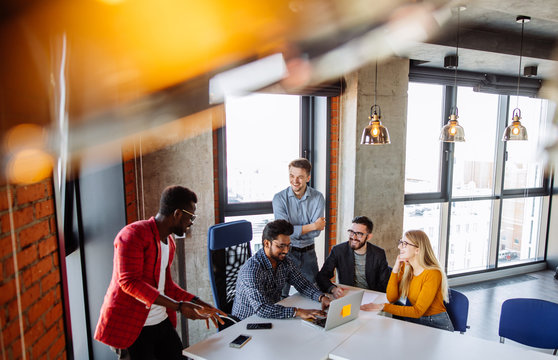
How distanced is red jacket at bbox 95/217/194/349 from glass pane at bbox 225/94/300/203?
2.15 meters

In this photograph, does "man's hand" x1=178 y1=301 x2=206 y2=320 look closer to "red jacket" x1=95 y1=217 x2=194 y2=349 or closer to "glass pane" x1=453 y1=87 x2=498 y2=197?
"red jacket" x1=95 y1=217 x2=194 y2=349

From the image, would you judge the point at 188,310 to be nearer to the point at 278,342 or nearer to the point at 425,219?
the point at 278,342

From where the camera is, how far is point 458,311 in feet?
8.50

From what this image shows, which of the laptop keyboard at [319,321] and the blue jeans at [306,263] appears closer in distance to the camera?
the laptop keyboard at [319,321]

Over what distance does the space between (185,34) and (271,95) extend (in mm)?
1360

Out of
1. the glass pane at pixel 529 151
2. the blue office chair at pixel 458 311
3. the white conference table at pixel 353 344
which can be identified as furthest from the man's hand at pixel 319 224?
the glass pane at pixel 529 151

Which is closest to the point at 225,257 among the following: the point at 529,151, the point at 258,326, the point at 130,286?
the point at 258,326

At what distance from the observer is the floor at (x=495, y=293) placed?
14.0 ft

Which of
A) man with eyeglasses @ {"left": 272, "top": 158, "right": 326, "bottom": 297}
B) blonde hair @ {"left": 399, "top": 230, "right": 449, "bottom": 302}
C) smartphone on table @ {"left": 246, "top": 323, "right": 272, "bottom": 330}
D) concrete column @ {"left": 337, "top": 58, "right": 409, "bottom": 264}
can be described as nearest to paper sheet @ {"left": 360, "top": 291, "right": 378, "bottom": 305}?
blonde hair @ {"left": 399, "top": 230, "right": 449, "bottom": 302}

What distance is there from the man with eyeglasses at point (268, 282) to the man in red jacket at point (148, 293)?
1.10 ft

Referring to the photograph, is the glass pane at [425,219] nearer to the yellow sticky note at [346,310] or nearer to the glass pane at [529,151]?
Result: the glass pane at [529,151]

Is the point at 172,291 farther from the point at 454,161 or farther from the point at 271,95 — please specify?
the point at 454,161

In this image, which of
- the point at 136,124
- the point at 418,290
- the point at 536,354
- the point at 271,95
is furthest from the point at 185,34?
the point at 536,354

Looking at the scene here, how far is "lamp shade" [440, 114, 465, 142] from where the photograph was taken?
3402 millimetres
